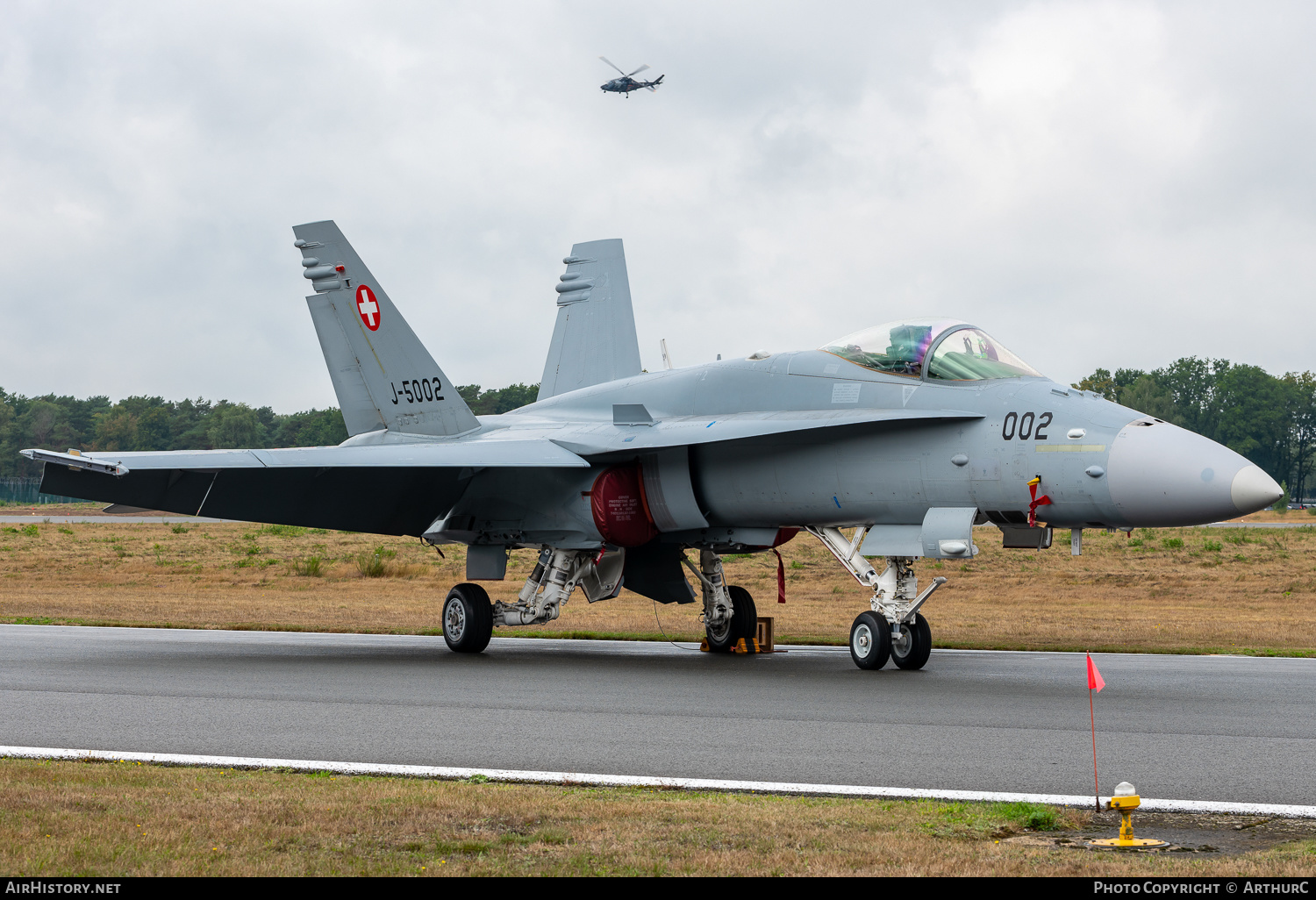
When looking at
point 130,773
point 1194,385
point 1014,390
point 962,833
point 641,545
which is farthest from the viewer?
point 1194,385

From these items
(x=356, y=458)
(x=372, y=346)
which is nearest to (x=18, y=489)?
(x=372, y=346)

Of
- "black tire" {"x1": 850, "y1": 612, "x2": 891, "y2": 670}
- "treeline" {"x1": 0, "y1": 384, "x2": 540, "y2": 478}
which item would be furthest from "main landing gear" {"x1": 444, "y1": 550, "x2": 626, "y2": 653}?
"treeline" {"x1": 0, "y1": 384, "x2": 540, "y2": 478}

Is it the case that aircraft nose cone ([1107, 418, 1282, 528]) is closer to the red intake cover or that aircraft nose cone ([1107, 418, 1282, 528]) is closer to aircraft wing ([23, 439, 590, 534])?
the red intake cover

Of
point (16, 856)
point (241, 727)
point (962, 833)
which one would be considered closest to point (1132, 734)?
point (962, 833)

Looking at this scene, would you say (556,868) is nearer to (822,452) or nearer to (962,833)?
(962,833)

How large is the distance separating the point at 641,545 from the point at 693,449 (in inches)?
73.7

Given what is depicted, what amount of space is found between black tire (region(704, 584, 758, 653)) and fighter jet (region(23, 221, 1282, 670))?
2 centimetres

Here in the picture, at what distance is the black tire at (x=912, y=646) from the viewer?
12.5m

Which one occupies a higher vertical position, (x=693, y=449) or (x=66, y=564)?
(x=693, y=449)

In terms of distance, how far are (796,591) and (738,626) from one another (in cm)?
1336

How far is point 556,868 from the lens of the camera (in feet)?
15.8

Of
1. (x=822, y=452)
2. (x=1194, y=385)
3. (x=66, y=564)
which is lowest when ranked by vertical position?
(x=66, y=564)

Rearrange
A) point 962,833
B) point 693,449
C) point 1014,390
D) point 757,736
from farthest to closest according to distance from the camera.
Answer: point 693,449 → point 1014,390 → point 757,736 → point 962,833
